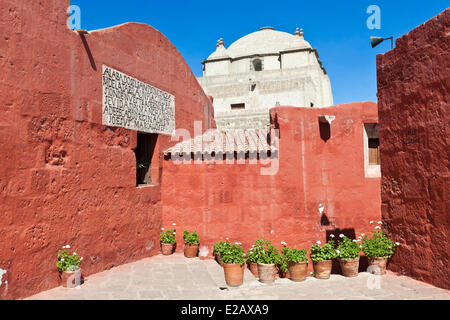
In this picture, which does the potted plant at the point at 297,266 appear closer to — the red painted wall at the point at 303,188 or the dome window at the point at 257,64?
the red painted wall at the point at 303,188

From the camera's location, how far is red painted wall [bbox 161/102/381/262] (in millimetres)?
7457

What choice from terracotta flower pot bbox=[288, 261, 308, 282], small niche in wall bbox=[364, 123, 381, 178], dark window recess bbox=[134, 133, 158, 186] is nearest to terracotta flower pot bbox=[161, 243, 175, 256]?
dark window recess bbox=[134, 133, 158, 186]

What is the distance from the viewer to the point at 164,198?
8.05 metres

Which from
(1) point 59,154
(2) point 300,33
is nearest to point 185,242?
(1) point 59,154

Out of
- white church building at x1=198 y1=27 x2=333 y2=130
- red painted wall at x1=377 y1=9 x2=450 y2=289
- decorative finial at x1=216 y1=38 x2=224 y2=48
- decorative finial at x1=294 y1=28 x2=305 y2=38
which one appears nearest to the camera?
red painted wall at x1=377 y1=9 x2=450 y2=289

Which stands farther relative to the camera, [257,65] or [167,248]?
[257,65]

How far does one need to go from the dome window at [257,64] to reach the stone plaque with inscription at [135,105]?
736 inches

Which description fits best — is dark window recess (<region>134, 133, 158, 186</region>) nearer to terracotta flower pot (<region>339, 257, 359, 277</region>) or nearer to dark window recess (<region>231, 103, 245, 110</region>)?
terracotta flower pot (<region>339, 257, 359, 277</region>)

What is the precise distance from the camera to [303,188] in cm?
753

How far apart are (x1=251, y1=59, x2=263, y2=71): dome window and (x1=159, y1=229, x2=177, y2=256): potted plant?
810 inches

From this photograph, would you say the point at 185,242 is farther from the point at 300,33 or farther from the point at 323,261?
the point at 300,33

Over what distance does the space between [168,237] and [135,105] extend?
10.4 feet

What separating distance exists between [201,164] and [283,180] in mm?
1982
